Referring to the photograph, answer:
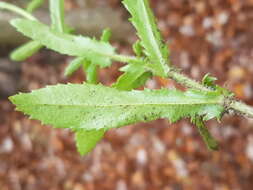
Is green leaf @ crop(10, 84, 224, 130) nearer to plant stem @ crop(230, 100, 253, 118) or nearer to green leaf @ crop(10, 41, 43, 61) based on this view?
plant stem @ crop(230, 100, 253, 118)

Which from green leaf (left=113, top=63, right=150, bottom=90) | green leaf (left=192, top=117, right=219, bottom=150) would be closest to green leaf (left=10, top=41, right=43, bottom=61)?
green leaf (left=113, top=63, right=150, bottom=90)

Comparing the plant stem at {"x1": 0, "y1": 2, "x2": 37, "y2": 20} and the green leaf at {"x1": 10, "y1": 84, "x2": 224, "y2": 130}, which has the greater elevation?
the plant stem at {"x1": 0, "y1": 2, "x2": 37, "y2": 20}

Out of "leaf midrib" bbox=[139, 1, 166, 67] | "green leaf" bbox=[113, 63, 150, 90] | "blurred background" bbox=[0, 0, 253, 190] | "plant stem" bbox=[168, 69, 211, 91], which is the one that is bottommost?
"plant stem" bbox=[168, 69, 211, 91]

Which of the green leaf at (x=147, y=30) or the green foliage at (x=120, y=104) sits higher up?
the green leaf at (x=147, y=30)

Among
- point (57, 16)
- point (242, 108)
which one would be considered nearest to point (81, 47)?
point (57, 16)

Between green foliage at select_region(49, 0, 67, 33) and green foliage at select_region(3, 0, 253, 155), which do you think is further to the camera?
green foliage at select_region(49, 0, 67, 33)

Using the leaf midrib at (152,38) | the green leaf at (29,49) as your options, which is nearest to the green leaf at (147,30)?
the leaf midrib at (152,38)

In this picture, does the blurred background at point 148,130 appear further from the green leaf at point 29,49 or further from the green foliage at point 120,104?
the green foliage at point 120,104

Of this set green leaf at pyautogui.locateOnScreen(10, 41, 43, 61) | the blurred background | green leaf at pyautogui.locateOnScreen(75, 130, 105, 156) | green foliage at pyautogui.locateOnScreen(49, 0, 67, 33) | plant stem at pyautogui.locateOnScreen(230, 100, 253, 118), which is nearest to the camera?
plant stem at pyautogui.locateOnScreen(230, 100, 253, 118)
